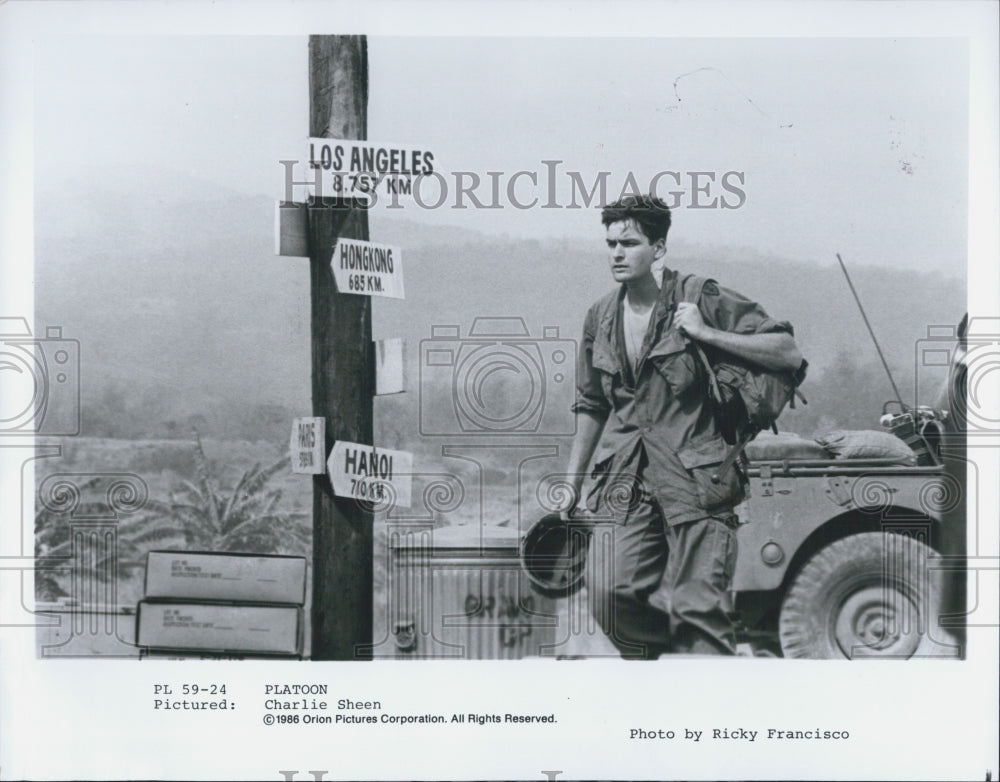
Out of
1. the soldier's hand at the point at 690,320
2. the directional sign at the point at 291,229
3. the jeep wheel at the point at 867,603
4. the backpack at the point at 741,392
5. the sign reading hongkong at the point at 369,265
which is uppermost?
the directional sign at the point at 291,229

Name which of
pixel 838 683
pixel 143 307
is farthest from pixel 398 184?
pixel 838 683

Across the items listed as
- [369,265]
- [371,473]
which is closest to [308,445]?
[371,473]

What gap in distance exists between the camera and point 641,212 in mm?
4027

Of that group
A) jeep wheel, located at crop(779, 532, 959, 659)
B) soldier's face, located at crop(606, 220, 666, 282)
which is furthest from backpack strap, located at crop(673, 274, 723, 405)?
jeep wheel, located at crop(779, 532, 959, 659)

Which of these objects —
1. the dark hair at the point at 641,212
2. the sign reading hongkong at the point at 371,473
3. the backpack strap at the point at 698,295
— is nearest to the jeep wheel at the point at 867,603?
the backpack strap at the point at 698,295

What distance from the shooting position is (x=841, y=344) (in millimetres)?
4039

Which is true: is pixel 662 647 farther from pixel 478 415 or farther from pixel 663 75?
pixel 663 75

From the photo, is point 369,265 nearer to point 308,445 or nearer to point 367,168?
point 367,168

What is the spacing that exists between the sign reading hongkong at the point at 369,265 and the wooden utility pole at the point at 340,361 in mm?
37

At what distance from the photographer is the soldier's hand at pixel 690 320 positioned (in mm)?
4066

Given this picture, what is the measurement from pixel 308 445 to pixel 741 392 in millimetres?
1639

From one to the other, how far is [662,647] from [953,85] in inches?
93.6

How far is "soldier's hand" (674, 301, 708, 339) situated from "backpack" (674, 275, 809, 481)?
3 cm

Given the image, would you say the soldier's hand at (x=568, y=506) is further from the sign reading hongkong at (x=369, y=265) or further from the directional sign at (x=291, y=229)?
the directional sign at (x=291, y=229)
